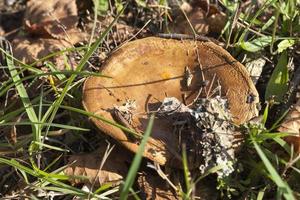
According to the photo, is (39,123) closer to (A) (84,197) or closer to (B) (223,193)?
(A) (84,197)

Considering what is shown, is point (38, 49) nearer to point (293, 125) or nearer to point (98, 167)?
point (98, 167)

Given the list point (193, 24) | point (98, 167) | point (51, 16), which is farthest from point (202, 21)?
point (98, 167)

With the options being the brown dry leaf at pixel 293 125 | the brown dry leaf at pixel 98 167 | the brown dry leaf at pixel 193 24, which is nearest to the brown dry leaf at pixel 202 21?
the brown dry leaf at pixel 193 24

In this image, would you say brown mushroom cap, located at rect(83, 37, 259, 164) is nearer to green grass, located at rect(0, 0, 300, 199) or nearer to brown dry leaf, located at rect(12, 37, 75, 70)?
green grass, located at rect(0, 0, 300, 199)

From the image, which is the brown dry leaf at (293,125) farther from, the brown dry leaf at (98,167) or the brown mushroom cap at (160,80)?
the brown dry leaf at (98,167)

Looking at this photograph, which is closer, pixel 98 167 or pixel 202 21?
pixel 98 167

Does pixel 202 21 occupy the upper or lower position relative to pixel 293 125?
upper

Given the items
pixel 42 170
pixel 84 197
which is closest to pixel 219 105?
pixel 84 197
